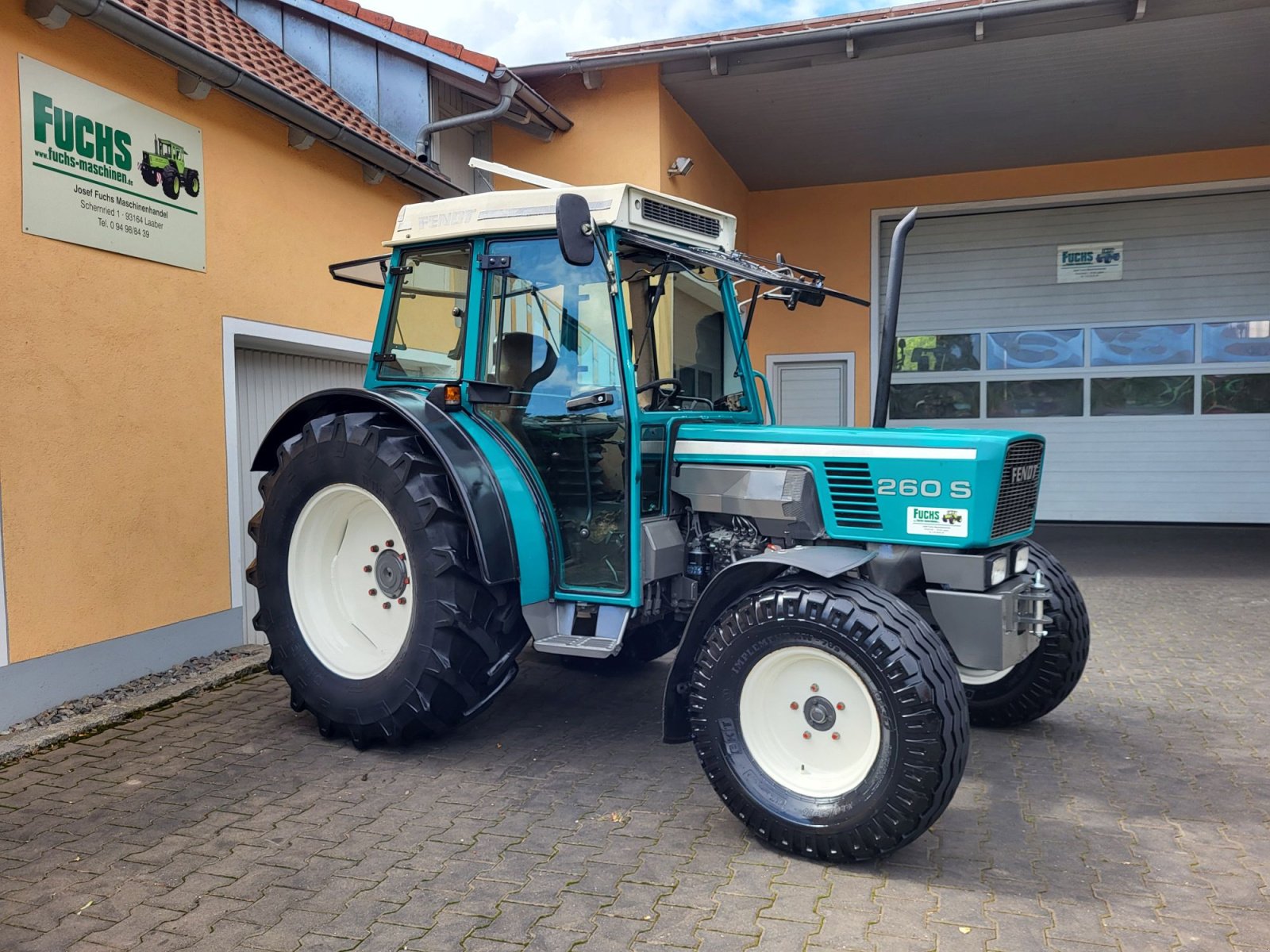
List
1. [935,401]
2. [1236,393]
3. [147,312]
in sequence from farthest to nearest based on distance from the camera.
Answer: [935,401] → [1236,393] → [147,312]

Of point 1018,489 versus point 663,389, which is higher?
point 663,389

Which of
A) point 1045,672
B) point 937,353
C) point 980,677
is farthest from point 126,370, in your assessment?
point 937,353

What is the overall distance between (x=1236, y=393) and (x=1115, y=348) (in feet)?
4.48

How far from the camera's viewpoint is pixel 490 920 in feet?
9.18

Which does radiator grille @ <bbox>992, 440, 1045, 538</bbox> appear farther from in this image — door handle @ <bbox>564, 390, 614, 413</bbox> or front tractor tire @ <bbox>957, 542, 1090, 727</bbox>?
door handle @ <bbox>564, 390, 614, 413</bbox>

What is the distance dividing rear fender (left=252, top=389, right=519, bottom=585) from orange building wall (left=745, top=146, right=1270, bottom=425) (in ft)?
26.2

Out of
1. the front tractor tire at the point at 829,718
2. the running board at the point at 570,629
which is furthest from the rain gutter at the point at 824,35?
the front tractor tire at the point at 829,718

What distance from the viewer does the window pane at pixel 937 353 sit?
39.4 feet

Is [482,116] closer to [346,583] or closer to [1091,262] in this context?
[346,583]

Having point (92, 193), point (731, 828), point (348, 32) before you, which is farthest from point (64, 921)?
point (348, 32)

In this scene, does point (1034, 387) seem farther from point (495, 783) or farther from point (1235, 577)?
point (495, 783)

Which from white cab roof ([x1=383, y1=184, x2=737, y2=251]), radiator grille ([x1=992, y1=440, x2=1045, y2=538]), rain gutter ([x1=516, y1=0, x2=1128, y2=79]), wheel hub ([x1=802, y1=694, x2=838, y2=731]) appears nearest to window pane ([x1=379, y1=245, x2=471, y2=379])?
white cab roof ([x1=383, y1=184, x2=737, y2=251])

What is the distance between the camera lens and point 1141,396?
11.4 meters

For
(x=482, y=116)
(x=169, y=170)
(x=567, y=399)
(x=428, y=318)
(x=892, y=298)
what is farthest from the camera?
(x=482, y=116)
